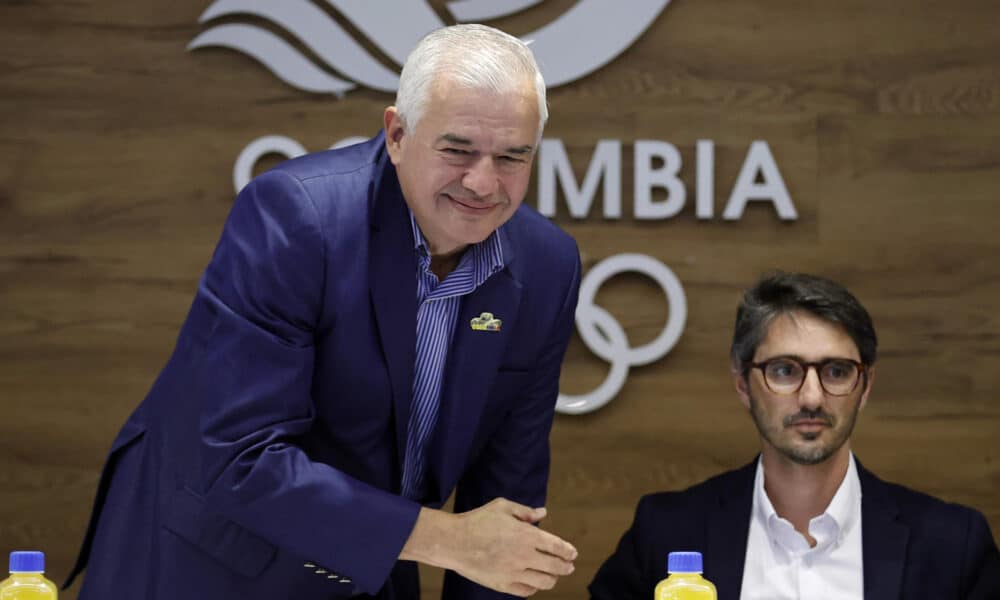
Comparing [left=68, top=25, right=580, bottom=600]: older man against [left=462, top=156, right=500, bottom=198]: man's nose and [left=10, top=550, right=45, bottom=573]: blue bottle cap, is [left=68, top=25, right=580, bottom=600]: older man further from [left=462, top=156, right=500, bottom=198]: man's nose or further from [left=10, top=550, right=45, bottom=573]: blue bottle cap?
[left=10, top=550, right=45, bottom=573]: blue bottle cap

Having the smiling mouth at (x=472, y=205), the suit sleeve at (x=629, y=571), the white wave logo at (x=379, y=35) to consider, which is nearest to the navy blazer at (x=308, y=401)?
the smiling mouth at (x=472, y=205)

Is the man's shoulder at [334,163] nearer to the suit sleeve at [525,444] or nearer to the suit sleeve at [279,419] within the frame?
the suit sleeve at [279,419]

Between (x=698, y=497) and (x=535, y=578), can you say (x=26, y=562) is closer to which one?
(x=535, y=578)

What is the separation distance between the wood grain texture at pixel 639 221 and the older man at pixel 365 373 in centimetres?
148

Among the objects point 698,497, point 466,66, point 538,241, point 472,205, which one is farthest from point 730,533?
point 466,66

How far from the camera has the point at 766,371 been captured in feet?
9.17

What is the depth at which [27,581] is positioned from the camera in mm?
1914

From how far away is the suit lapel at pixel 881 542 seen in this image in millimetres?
2664

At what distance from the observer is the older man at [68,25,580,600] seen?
177 centimetres

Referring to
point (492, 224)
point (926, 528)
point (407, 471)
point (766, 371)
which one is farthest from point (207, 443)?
point (926, 528)

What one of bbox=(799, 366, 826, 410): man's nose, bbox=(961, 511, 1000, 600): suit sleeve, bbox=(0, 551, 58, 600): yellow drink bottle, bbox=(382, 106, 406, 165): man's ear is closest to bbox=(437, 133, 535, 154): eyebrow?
bbox=(382, 106, 406, 165): man's ear

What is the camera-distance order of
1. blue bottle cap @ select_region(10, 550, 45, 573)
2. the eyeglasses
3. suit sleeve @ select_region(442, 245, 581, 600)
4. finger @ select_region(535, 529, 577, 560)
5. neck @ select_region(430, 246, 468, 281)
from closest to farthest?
finger @ select_region(535, 529, 577, 560)
blue bottle cap @ select_region(10, 550, 45, 573)
neck @ select_region(430, 246, 468, 281)
suit sleeve @ select_region(442, 245, 581, 600)
the eyeglasses

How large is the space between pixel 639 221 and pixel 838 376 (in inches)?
35.8

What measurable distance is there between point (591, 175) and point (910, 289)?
855 mm
